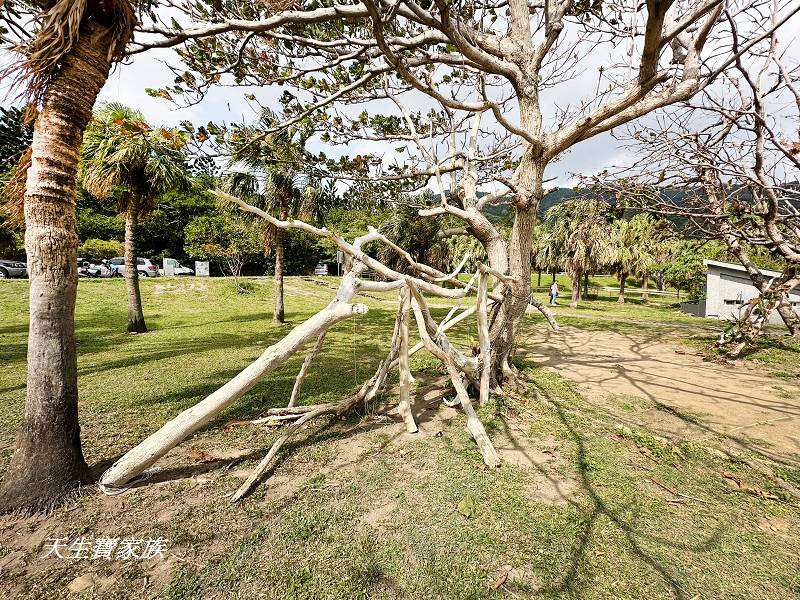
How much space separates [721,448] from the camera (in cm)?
441

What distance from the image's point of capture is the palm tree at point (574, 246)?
25.9m

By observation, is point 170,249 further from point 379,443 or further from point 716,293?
point 716,293

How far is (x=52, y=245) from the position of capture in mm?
2926

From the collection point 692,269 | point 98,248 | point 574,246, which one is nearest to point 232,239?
point 98,248

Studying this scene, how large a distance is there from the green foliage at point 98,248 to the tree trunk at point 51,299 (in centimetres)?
2998

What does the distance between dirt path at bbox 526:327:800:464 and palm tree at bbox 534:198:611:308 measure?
15.7 meters

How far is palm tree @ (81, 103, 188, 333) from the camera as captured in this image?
11.2 metres

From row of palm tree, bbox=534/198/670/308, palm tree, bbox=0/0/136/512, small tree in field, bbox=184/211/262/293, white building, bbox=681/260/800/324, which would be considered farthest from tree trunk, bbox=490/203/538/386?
row of palm tree, bbox=534/198/670/308

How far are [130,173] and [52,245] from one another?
37.1ft

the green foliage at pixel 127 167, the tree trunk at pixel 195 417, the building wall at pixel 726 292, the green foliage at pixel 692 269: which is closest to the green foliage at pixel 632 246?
the green foliage at pixel 692 269

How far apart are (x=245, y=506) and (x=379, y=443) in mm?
1706

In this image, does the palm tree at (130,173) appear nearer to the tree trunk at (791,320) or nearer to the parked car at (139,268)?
the parked car at (139,268)

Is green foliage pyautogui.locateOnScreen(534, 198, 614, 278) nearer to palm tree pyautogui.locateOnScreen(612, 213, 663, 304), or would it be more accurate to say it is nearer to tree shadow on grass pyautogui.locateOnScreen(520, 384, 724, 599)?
palm tree pyautogui.locateOnScreen(612, 213, 663, 304)

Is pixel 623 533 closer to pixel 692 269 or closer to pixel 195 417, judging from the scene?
pixel 195 417
